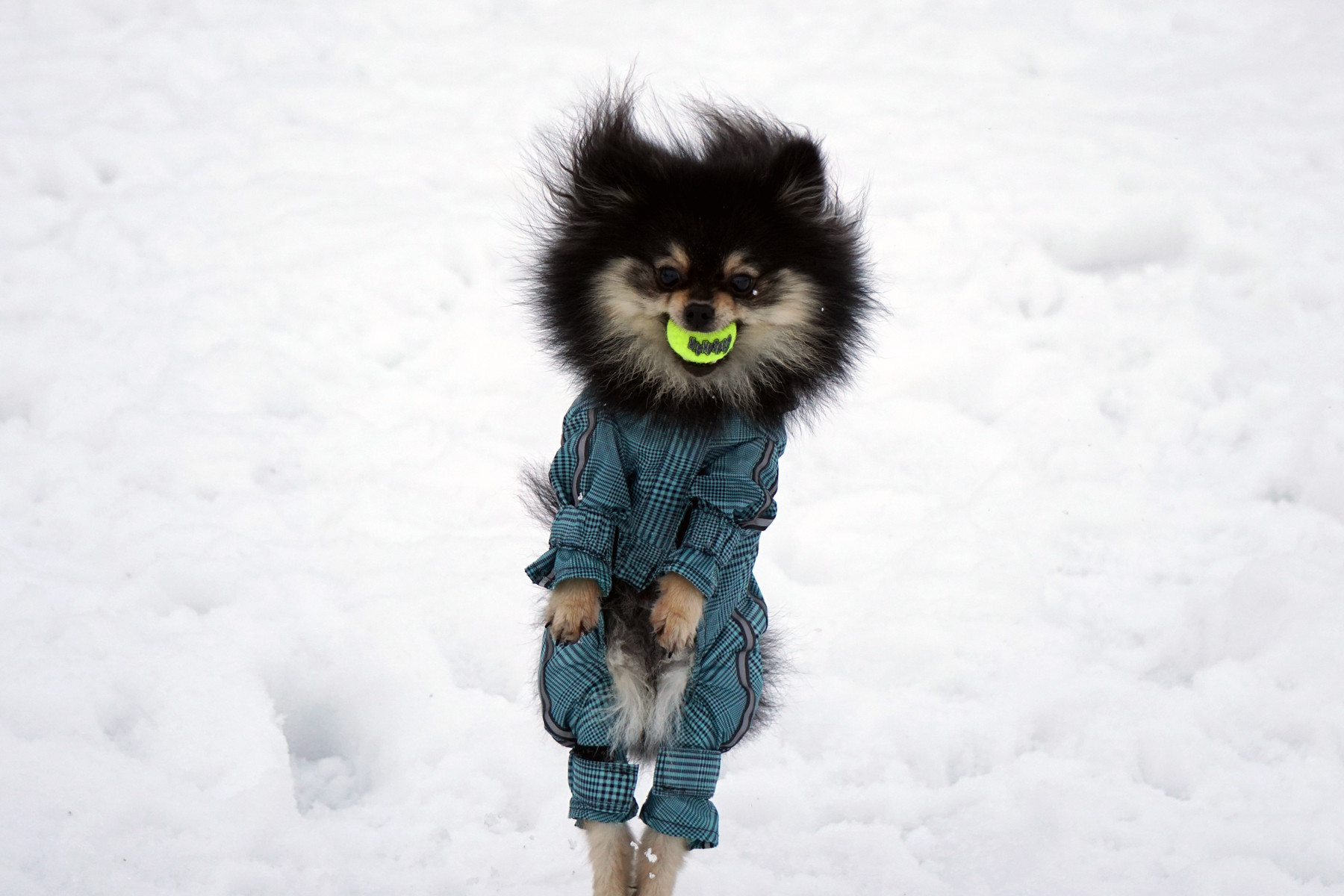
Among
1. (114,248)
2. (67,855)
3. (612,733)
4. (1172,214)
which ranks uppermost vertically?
(1172,214)

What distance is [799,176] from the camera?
2684 millimetres

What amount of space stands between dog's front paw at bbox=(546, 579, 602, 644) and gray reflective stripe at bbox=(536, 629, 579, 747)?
0.51ft

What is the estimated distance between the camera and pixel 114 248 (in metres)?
5.59

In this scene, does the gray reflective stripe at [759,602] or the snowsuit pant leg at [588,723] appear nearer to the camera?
the snowsuit pant leg at [588,723]

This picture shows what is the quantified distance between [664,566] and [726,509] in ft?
0.68

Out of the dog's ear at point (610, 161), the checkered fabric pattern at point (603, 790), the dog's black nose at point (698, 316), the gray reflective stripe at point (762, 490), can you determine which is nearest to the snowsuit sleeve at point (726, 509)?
the gray reflective stripe at point (762, 490)

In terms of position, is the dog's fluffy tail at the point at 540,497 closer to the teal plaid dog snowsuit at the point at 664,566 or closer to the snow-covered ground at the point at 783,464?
the teal plaid dog snowsuit at the point at 664,566

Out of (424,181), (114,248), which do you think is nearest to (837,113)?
(424,181)

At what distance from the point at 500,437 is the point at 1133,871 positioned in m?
2.93

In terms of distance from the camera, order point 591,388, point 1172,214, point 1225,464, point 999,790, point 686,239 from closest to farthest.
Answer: point 686,239 → point 591,388 → point 999,790 → point 1225,464 → point 1172,214

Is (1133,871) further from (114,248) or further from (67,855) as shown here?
(114,248)

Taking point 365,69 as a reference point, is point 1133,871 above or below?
below

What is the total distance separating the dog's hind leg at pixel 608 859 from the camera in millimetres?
2773

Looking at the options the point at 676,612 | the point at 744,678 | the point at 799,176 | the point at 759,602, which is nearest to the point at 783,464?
the point at 759,602
